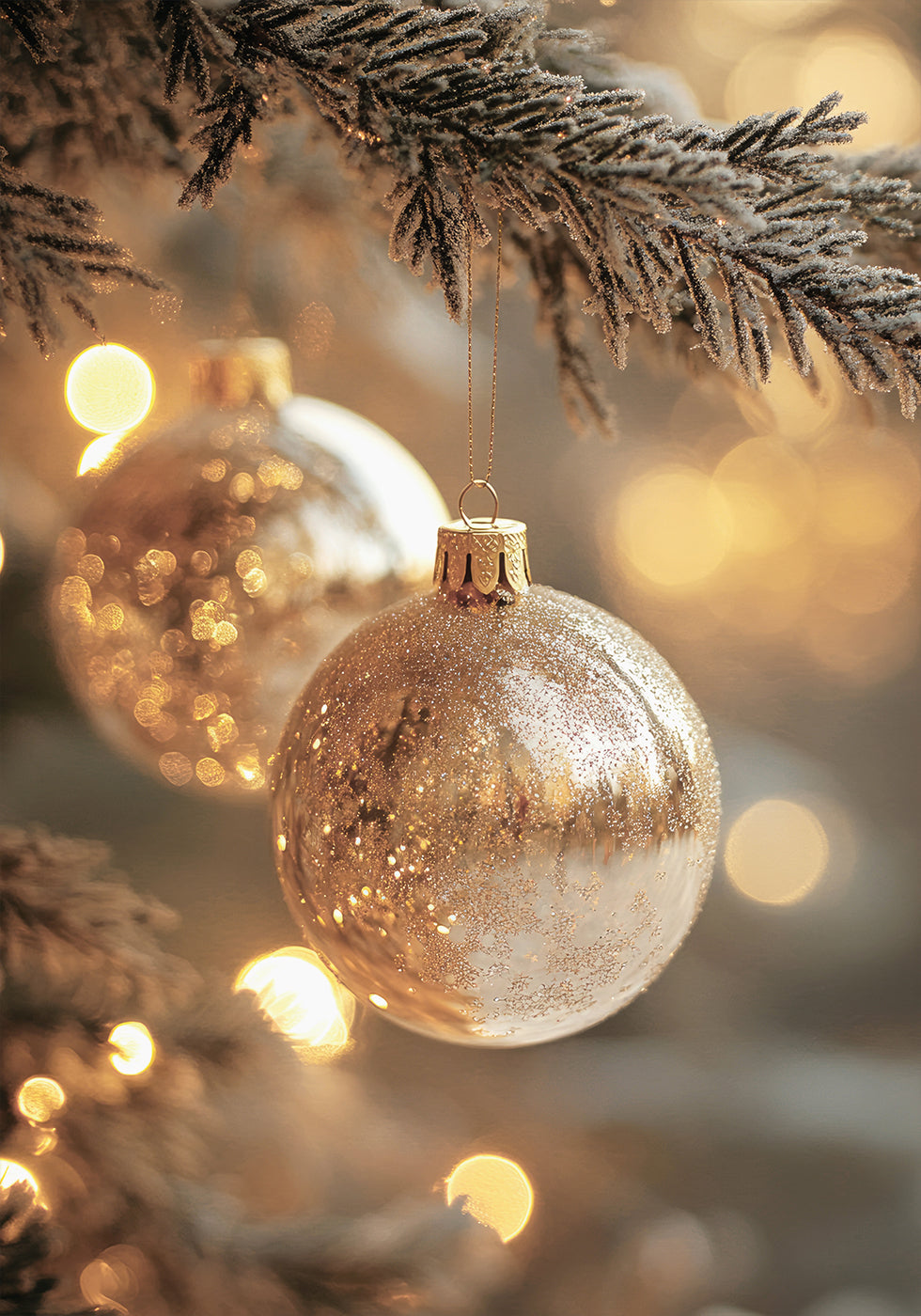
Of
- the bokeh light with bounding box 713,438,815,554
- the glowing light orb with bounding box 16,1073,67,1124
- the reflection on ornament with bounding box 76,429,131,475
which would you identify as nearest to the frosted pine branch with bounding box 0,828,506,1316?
the glowing light orb with bounding box 16,1073,67,1124

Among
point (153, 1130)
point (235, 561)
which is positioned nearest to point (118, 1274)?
point (153, 1130)

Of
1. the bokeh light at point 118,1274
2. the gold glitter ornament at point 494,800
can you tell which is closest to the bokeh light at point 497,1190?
the bokeh light at point 118,1274

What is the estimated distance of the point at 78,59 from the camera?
44 cm

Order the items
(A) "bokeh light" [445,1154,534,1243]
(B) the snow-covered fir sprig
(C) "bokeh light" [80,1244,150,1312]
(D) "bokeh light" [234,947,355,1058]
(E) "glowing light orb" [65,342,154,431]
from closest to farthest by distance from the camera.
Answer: (B) the snow-covered fir sprig
(C) "bokeh light" [80,1244,150,1312]
(E) "glowing light orb" [65,342,154,431]
(D) "bokeh light" [234,947,355,1058]
(A) "bokeh light" [445,1154,534,1243]

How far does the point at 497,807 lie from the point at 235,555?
26cm

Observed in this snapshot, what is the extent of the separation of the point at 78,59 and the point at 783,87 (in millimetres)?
886

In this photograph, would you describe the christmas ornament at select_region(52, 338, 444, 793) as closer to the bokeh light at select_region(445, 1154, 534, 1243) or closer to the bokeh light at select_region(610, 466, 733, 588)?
the bokeh light at select_region(610, 466, 733, 588)

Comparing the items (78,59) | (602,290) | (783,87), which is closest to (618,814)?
(602,290)

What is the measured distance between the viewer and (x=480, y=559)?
37cm

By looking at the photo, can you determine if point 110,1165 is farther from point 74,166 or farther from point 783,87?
point 783,87

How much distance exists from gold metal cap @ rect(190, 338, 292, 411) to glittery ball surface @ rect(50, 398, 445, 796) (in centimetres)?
1

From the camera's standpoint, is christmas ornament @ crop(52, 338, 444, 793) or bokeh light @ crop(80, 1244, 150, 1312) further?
bokeh light @ crop(80, 1244, 150, 1312)

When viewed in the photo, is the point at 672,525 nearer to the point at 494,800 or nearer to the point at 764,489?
the point at 764,489

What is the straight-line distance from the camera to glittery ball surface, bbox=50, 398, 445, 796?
21.0 inches
